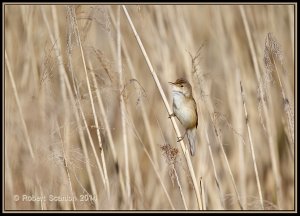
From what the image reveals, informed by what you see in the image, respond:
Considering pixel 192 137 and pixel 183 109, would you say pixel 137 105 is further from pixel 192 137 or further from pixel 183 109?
pixel 192 137

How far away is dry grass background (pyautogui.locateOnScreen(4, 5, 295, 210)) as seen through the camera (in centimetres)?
273

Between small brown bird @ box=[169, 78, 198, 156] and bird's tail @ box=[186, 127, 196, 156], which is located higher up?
small brown bird @ box=[169, 78, 198, 156]

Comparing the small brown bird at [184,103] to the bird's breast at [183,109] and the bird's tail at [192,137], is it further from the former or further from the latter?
the bird's tail at [192,137]

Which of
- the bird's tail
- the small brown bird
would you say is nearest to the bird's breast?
the small brown bird

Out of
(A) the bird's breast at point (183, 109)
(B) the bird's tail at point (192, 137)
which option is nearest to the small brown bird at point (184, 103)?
(A) the bird's breast at point (183, 109)

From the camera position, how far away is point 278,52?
2.46 meters

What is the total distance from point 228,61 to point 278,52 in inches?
59.6

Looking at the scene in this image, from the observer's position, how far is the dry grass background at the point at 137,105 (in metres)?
2.73

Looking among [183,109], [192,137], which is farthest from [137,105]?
[192,137]

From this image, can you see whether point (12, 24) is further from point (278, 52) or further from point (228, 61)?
point (278, 52)

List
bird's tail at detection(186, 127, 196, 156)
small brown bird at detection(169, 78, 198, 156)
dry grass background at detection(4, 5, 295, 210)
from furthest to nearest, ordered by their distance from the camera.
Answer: bird's tail at detection(186, 127, 196, 156), small brown bird at detection(169, 78, 198, 156), dry grass background at detection(4, 5, 295, 210)

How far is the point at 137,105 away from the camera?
9.22 ft

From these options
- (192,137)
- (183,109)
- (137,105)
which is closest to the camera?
(137,105)

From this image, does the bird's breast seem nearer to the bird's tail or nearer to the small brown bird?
the small brown bird
